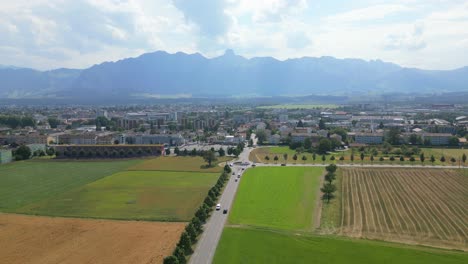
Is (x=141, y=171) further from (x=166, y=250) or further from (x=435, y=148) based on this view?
(x=435, y=148)

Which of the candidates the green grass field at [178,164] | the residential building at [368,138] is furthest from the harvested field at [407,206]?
the residential building at [368,138]

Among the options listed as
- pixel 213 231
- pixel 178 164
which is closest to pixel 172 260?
pixel 213 231

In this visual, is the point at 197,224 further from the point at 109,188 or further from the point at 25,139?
the point at 25,139

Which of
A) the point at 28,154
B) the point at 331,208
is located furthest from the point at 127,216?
the point at 28,154

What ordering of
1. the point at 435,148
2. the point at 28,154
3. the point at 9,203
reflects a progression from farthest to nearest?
Result: the point at 435,148 → the point at 28,154 → the point at 9,203

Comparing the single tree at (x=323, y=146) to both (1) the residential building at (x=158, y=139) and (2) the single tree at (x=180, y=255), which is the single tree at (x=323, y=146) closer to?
(1) the residential building at (x=158, y=139)

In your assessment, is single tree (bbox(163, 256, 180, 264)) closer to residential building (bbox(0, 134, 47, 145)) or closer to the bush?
the bush
